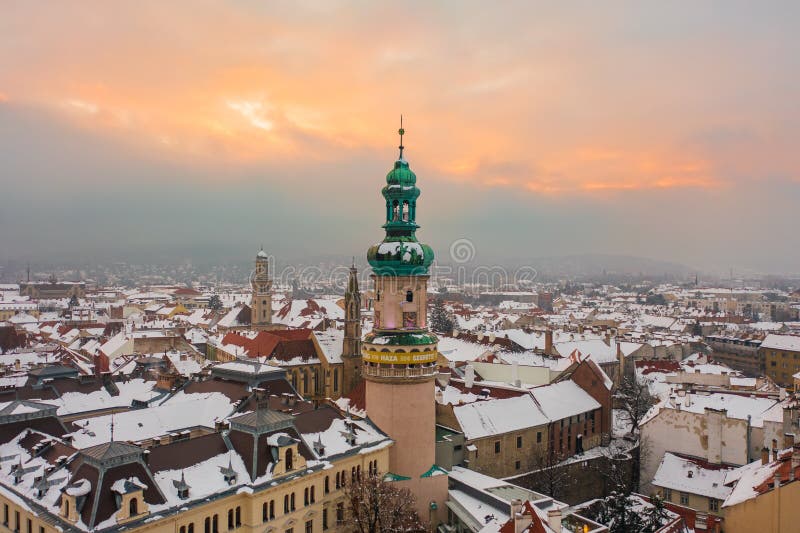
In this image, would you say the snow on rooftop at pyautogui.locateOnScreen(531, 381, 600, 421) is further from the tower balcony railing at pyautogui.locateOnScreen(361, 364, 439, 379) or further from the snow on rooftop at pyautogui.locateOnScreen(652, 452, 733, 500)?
the tower balcony railing at pyautogui.locateOnScreen(361, 364, 439, 379)

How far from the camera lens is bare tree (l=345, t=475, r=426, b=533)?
112 feet

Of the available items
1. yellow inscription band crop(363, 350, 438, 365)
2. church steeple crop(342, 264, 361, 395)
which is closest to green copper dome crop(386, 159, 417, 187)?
yellow inscription band crop(363, 350, 438, 365)

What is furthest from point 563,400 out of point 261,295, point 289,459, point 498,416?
point 261,295

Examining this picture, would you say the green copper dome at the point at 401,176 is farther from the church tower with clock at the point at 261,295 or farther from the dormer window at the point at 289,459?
the church tower with clock at the point at 261,295

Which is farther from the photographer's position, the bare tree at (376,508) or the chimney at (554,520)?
the bare tree at (376,508)

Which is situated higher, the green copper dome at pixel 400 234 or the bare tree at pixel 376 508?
the green copper dome at pixel 400 234

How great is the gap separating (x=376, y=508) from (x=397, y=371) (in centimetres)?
855

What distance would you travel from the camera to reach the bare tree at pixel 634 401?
70.3 meters

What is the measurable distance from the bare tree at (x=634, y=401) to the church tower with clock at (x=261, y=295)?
6293cm

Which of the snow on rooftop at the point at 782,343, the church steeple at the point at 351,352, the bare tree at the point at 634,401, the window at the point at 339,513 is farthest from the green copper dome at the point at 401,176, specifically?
the snow on rooftop at the point at 782,343

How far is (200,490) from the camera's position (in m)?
30.4

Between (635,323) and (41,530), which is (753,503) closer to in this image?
(41,530)

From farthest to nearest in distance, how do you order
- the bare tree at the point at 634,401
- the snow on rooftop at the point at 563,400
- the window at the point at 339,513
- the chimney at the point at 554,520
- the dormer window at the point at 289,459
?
the bare tree at the point at 634,401
the snow on rooftop at the point at 563,400
the window at the point at 339,513
the dormer window at the point at 289,459
the chimney at the point at 554,520

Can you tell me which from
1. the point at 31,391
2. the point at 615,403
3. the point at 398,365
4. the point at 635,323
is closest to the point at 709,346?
the point at 635,323
